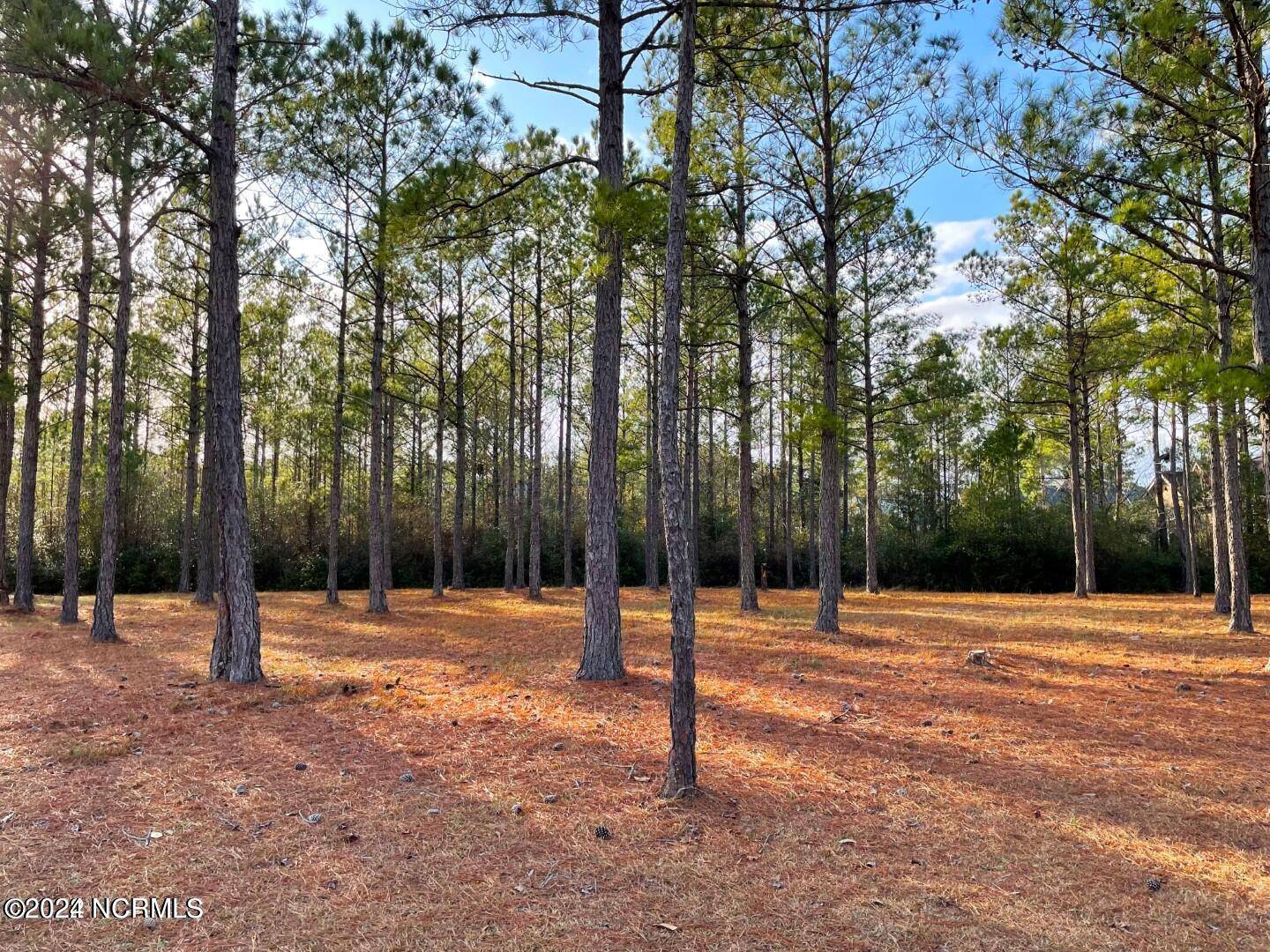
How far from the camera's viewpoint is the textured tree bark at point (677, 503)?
152 inches

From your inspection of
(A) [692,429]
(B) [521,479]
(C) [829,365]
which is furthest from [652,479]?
(C) [829,365]

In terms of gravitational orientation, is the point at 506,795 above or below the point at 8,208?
below

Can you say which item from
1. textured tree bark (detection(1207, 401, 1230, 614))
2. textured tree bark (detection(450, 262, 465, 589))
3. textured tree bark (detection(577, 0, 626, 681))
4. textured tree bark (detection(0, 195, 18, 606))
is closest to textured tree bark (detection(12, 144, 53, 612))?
textured tree bark (detection(0, 195, 18, 606))

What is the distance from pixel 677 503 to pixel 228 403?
5.31 m

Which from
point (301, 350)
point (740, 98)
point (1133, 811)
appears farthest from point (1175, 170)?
point (301, 350)

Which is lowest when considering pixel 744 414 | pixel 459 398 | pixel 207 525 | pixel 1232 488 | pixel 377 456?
pixel 207 525

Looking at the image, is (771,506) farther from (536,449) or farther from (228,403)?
(228,403)

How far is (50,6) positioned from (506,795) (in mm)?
7561

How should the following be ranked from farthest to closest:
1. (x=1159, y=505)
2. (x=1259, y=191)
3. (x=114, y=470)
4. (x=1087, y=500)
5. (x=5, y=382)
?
1. (x=1159, y=505)
2. (x=1087, y=500)
3. (x=5, y=382)
4. (x=114, y=470)
5. (x=1259, y=191)

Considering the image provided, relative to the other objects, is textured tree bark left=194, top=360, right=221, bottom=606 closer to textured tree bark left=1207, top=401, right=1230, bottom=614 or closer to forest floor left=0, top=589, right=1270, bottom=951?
forest floor left=0, top=589, right=1270, bottom=951

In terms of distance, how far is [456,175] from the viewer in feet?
22.5

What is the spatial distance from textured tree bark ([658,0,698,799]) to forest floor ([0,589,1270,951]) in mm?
294

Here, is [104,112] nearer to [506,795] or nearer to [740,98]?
[740,98]

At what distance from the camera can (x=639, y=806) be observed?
3836 mm
